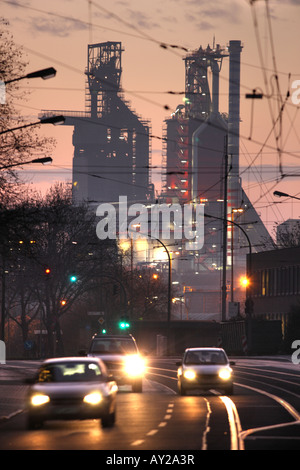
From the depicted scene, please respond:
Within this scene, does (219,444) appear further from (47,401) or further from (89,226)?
(89,226)

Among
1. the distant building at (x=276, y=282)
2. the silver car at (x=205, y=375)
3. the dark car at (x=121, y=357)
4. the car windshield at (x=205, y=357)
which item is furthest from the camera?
the distant building at (x=276, y=282)

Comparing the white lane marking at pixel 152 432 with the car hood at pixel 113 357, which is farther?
the car hood at pixel 113 357

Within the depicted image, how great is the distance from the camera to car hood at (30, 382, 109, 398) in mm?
22062

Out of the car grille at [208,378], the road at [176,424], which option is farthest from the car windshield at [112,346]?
the car grille at [208,378]

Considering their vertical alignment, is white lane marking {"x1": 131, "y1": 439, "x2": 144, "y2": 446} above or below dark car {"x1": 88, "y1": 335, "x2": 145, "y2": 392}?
below

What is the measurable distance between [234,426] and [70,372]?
3683mm

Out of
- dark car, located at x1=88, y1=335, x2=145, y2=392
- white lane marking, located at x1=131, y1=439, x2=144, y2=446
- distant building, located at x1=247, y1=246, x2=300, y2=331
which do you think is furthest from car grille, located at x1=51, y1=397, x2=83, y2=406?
distant building, located at x1=247, y1=246, x2=300, y2=331

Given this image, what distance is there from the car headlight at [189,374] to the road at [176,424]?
0.61 m

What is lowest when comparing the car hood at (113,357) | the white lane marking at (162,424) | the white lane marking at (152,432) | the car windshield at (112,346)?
the white lane marking at (152,432)

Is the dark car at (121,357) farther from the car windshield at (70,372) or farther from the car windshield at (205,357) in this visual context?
the car windshield at (70,372)

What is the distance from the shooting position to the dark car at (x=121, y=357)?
35812 millimetres

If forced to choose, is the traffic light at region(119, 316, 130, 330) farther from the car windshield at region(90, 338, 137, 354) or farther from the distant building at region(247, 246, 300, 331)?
the car windshield at region(90, 338, 137, 354)

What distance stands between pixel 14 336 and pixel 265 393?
97977mm

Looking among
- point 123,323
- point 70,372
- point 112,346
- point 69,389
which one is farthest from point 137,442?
point 123,323
